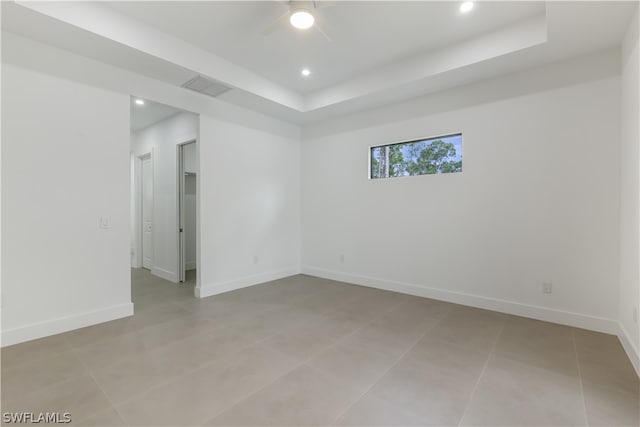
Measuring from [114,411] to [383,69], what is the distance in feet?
14.9

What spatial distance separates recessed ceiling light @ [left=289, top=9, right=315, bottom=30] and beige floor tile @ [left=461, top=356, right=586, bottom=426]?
11.0 feet

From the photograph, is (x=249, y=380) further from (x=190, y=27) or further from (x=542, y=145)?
(x=542, y=145)

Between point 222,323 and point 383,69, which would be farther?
point 383,69

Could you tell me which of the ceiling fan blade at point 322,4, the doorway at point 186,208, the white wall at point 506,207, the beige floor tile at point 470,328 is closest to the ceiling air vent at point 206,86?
the doorway at point 186,208

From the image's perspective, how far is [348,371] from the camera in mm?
2391

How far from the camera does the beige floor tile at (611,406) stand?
6.02 ft

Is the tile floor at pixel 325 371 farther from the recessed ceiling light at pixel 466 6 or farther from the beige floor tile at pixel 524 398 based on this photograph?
the recessed ceiling light at pixel 466 6

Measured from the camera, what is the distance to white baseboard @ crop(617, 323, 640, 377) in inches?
94.1

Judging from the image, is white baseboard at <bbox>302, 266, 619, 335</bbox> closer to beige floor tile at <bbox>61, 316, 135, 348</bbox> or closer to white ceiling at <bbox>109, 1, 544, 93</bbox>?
white ceiling at <bbox>109, 1, 544, 93</bbox>

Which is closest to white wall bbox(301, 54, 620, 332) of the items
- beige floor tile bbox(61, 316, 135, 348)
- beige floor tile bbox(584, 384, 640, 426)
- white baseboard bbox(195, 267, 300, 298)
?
white baseboard bbox(195, 267, 300, 298)

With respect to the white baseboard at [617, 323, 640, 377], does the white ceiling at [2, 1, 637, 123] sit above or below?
above

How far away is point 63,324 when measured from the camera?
3102mm

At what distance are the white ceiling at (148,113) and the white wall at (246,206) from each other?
3.53ft

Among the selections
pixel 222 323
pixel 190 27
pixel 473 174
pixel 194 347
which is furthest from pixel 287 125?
pixel 194 347
